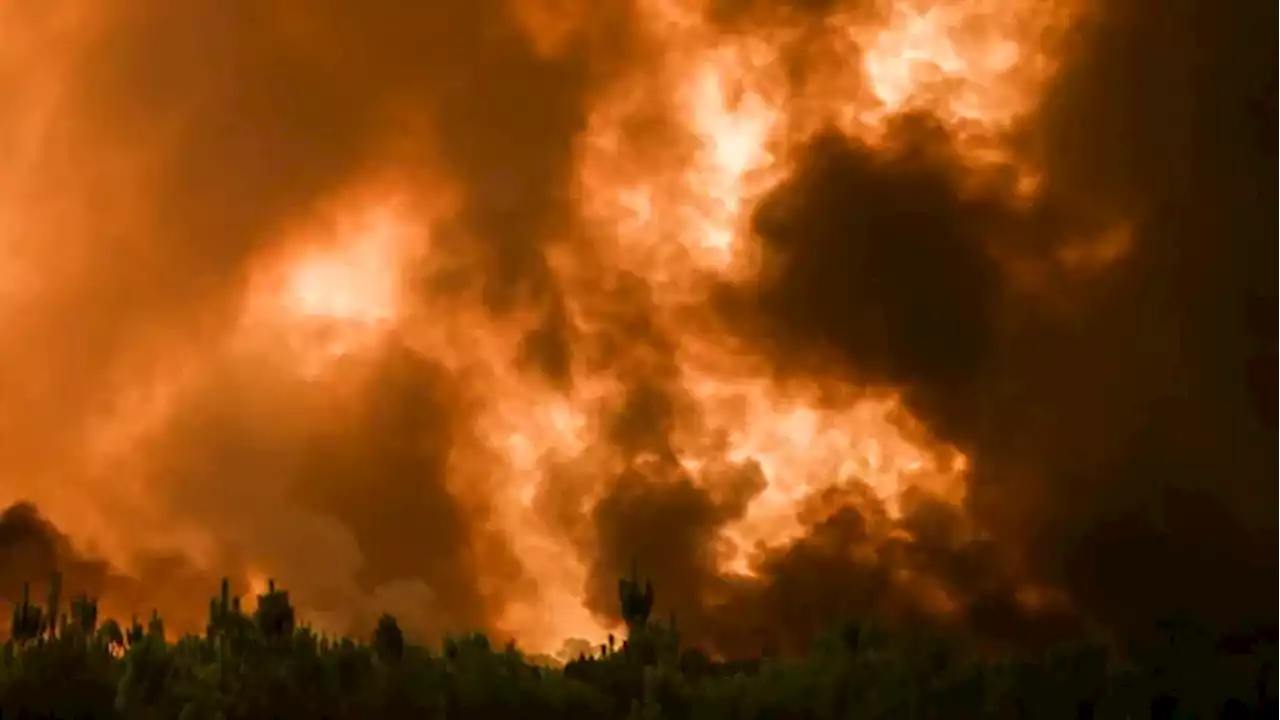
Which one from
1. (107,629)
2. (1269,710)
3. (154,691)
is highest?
(107,629)

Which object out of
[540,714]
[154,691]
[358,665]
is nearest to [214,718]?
[154,691]

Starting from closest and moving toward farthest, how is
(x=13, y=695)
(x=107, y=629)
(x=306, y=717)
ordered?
(x=13, y=695) < (x=306, y=717) < (x=107, y=629)

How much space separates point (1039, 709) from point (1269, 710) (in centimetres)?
2904

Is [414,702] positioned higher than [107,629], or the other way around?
[107,629]

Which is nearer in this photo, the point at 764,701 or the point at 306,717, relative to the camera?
the point at 306,717

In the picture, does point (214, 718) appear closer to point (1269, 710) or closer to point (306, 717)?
point (306, 717)

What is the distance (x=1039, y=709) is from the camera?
19825 cm

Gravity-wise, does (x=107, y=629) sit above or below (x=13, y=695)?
above

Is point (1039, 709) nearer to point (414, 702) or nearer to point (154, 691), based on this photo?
point (414, 702)

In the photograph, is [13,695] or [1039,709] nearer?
[13,695]

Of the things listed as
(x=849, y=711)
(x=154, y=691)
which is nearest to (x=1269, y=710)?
(x=849, y=711)

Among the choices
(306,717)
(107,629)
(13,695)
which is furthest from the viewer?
(107,629)

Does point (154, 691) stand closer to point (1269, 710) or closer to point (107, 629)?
point (107, 629)

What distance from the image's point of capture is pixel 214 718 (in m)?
167
